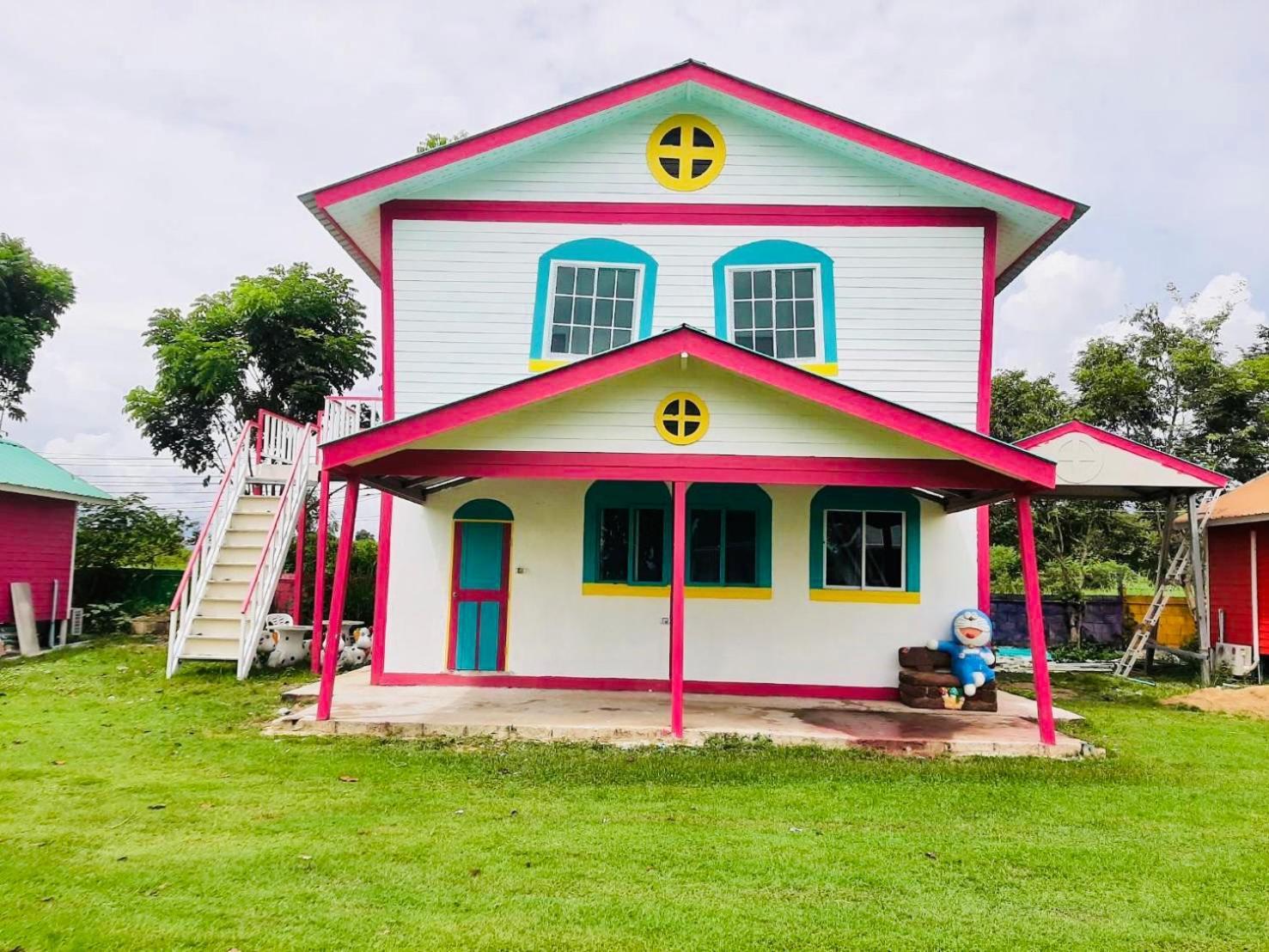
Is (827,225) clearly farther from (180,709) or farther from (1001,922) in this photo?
(180,709)

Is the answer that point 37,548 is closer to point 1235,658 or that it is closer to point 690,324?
point 690,324

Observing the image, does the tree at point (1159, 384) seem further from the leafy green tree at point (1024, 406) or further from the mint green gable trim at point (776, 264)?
the mint green gable trim at point (776, 264)

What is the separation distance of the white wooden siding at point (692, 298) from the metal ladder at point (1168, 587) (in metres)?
6.83

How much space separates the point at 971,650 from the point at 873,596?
4.26 feet

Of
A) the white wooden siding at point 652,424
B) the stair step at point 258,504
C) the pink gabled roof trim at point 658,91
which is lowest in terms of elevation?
the stair step at point 258,504

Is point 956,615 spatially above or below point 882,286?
below

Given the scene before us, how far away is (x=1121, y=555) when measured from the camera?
2314 centimetres

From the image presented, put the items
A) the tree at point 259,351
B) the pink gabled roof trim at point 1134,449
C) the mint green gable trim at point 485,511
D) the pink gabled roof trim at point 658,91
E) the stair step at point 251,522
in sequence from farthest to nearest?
the tree at point 259,351 < the stair step at point 251,522 < the pink gabled roof trim at point 1134,449 < the mint green gable trim at point 485,511 < the pink gabled roof trim at point 658,91

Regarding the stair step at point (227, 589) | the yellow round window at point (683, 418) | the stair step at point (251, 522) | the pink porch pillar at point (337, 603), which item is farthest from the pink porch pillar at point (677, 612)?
the stair step at point (251, 522)

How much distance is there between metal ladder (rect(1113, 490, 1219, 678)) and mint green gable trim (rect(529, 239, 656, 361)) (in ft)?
33.6

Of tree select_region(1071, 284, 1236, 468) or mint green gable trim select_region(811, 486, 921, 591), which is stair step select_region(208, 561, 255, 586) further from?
tree select_region(1071, 284, 1236, 468)

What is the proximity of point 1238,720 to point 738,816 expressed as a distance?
778cm

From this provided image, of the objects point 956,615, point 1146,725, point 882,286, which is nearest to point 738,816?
point 956,615

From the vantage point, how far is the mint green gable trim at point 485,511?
11.0 m
